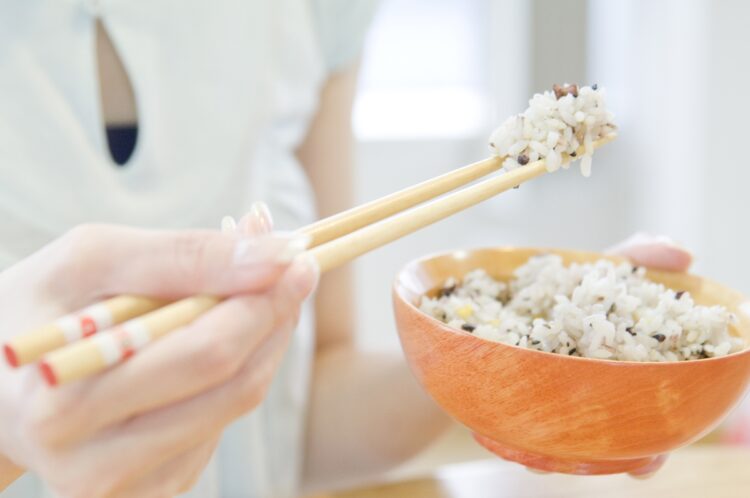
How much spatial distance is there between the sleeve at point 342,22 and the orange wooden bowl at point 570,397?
71 cm

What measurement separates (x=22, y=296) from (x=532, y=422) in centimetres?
36

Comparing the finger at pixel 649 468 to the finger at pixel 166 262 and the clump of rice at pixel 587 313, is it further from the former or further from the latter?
the finger at pixel 166 262

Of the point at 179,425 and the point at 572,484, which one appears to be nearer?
the point at 179,425

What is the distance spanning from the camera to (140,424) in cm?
43

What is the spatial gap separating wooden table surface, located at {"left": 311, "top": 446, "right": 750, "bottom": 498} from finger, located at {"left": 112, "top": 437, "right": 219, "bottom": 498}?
15.3 inches

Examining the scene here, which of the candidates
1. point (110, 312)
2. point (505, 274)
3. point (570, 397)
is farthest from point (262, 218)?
point (505, 274)

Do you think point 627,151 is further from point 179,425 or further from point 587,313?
point 179,425

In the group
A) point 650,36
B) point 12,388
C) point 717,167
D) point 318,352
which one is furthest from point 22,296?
point 650,36

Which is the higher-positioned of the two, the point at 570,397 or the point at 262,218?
the point at 262,218

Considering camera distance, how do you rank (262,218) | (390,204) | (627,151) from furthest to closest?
(627,151) < (390,204) < (262,218)

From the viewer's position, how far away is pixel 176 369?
410mm

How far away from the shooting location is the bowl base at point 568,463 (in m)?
0.59

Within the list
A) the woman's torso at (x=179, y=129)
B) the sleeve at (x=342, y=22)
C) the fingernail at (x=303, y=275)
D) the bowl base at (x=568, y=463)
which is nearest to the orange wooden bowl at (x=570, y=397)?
the bowl base at (x=568, y=463)

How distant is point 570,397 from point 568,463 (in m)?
0.08
